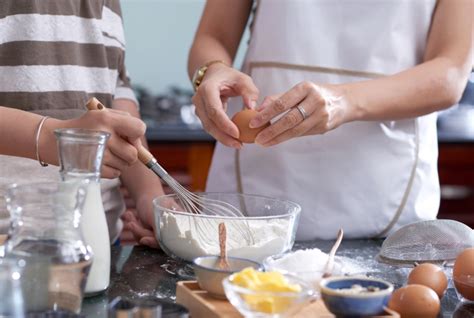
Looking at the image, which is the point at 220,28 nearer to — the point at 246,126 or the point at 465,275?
the point at 246,126

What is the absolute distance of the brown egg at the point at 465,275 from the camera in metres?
1.18

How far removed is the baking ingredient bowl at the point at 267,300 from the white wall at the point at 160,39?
3387 millimetres

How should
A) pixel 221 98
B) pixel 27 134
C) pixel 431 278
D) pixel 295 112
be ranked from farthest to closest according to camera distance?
1. pixel 221 98
2. pixel 295 112
3. pixel 27 134
4. pixel 431 278

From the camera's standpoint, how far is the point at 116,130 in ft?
4.07

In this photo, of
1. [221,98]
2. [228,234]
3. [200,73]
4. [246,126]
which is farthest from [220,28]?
[228,234]

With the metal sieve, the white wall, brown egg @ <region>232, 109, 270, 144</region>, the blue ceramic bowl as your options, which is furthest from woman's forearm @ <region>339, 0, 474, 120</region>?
the white wall

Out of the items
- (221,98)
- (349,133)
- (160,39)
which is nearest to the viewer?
(221,98)

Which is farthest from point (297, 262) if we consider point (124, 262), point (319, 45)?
point (319, 45)

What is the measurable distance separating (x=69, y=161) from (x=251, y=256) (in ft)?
1.29

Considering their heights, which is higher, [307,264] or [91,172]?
[91,172]

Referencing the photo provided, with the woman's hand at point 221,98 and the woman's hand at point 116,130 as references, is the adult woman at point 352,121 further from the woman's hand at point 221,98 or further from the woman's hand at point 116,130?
the woman's hand at point 116,130

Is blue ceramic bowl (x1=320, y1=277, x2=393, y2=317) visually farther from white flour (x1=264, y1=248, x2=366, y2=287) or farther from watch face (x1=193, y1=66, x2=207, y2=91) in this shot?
watch face (x1=193, y1=66, x2=207, y2=91)

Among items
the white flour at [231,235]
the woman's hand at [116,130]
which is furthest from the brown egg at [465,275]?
the woman's hand at [116,130]

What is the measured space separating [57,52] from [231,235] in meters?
0.51
